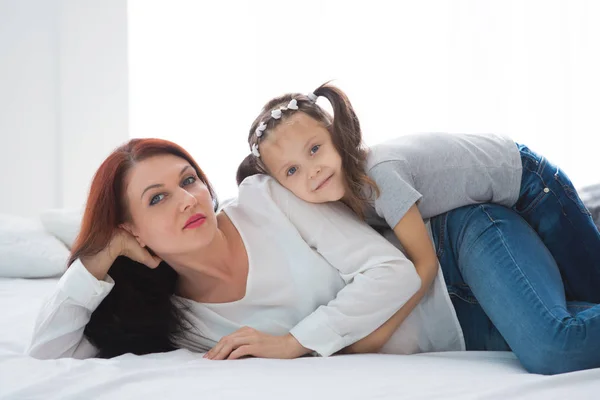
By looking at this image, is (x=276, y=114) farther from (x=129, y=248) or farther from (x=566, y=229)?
(x=566, y=229)

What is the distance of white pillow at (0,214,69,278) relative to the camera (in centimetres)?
263

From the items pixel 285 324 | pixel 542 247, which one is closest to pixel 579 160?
pixel 542 247

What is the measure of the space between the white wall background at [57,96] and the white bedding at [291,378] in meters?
2.99

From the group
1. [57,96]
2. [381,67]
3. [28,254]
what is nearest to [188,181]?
[28,254]

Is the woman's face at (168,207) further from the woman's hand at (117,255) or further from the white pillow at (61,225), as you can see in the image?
the white pillow at (61,225)

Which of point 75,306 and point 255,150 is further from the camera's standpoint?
point 255,150

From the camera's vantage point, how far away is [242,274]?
1.81 meters

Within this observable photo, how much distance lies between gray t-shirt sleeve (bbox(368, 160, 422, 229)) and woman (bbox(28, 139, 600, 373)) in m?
0.07

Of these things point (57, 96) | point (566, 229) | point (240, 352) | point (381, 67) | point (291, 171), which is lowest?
point (240, 352)

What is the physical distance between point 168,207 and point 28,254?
4.06 ft

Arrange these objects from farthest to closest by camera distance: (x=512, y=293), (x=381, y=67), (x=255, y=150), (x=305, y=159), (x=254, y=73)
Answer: (x=254, y=73) < (x=381, y=67) < (x=255, y=150) < (x=305, y=159) < (x=512, y=293)

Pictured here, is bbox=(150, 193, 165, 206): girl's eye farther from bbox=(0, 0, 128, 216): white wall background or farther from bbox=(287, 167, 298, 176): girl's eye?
bbox=(0, 0, 128, 216): white wall background

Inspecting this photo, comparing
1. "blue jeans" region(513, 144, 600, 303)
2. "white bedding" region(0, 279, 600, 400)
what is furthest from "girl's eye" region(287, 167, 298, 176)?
"blue jeans" region(513, 144, 600, 303)

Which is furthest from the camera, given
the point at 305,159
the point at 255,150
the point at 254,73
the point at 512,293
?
the point at 254,73
